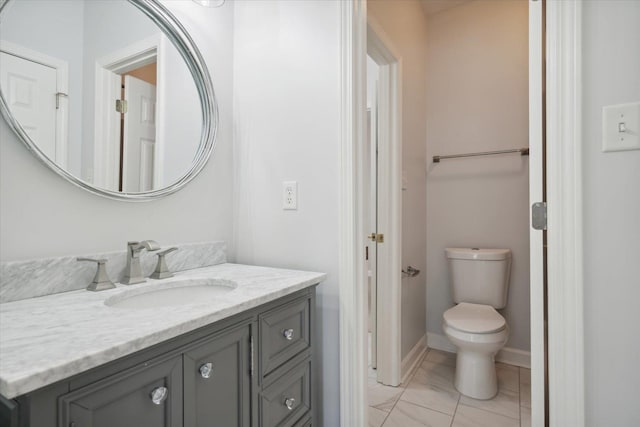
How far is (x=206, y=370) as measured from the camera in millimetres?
729

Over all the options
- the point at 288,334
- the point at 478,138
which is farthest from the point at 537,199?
the point at 478,138

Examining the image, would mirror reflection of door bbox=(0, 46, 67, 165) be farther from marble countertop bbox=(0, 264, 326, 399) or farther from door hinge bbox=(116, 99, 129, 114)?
marble countertop bbox=(0, 264, 326, 399)

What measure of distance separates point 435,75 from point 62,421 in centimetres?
288

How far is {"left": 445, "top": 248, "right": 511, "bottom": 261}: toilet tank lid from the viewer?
7.09ft

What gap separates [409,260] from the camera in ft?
7.32

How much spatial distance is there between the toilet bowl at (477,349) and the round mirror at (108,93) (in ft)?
5.52

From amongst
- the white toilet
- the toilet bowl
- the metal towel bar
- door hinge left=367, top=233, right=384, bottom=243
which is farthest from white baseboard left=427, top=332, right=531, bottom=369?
the metal towel bar

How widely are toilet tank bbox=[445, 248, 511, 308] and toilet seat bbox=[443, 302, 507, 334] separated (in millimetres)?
68

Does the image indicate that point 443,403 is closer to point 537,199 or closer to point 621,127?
point 537,199

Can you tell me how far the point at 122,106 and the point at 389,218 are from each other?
1475mm

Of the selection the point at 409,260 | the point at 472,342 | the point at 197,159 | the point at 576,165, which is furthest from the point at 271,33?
the point at 472,342

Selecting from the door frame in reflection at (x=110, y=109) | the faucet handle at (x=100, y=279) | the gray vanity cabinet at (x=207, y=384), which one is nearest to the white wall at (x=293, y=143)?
the gray vanity cabinet at (x=207, y=384)

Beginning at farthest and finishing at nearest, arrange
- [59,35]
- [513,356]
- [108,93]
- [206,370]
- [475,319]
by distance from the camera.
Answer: [513,356]
[475,319]
[108,93]
[59,35]
[206,370]

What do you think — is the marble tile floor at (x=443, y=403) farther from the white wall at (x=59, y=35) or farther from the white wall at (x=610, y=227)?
the white wall at (x=59, y=35)
